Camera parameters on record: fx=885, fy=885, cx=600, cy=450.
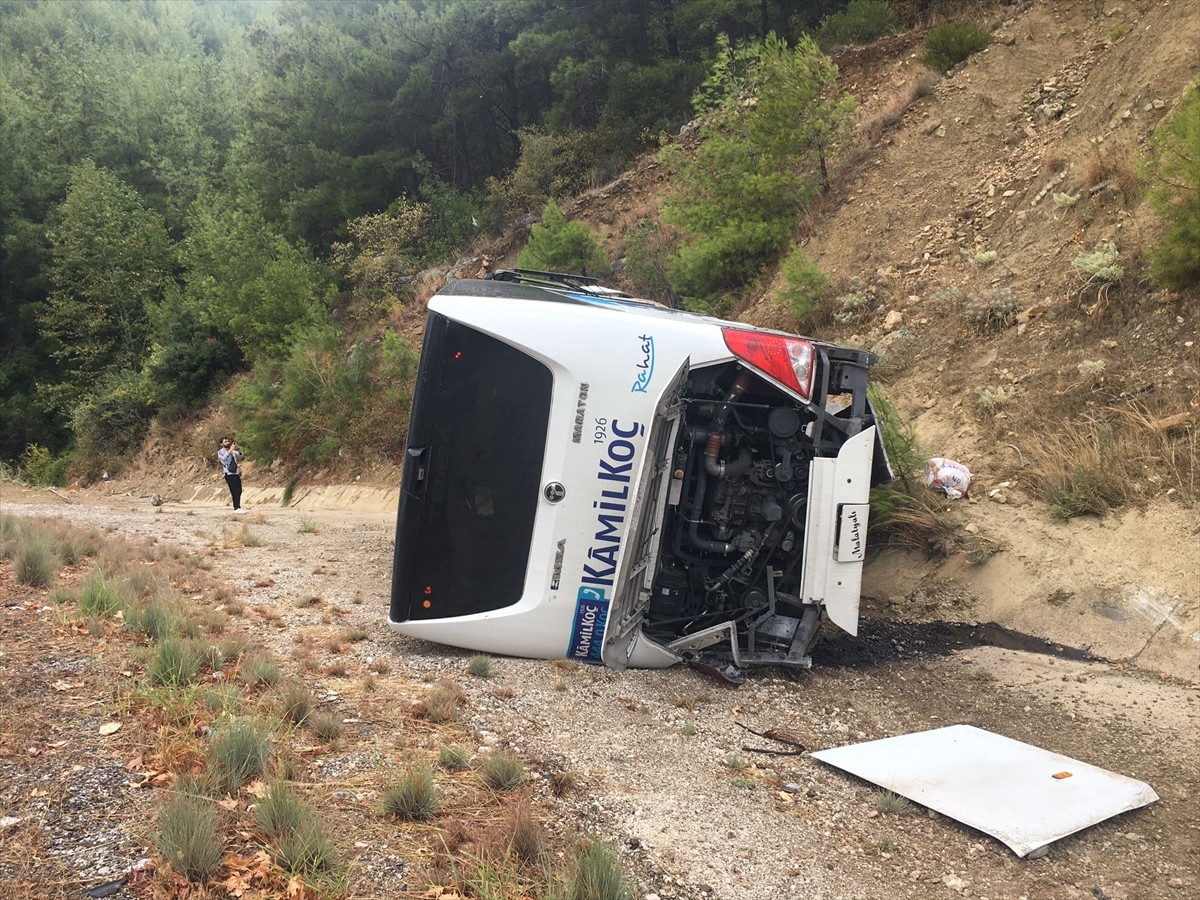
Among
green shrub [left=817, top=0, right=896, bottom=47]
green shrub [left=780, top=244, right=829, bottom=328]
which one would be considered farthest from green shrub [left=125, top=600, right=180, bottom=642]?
green shrub [left=817, top=0, right=896, bottom=47]

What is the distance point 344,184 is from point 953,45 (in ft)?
74.5

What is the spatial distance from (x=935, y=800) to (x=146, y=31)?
7699 centimetres

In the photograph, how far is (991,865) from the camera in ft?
10.8

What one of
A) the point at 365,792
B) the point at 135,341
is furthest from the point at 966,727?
the point at 135,341

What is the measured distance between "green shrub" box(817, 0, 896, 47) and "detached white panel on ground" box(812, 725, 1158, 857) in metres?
20.0

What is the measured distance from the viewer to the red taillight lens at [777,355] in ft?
17.7

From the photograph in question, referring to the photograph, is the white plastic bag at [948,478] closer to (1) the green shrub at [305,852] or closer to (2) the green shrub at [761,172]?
(1) the green shrub at [305,852]

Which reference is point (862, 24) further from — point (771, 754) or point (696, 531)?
point (771, 754)

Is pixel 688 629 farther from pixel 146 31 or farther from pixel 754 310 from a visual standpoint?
pixel 146 31

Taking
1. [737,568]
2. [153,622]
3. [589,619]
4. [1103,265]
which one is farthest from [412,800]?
[1103,265]

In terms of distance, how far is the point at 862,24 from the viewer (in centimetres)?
2092

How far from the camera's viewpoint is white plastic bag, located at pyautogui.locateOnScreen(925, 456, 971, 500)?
7.36 meters

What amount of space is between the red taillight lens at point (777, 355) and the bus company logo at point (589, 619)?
1674 millimetres

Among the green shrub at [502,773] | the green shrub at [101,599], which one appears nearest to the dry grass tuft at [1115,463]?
the green shrub at [502,773]
